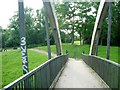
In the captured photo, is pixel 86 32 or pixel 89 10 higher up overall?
pixel 89 10

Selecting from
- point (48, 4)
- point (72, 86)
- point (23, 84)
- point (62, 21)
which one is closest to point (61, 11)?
point (62, 21)

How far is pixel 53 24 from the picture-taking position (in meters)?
15.1

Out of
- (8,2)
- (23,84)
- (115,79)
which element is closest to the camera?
(23,84)

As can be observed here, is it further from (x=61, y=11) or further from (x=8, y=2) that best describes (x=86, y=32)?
(x=8, y=2)

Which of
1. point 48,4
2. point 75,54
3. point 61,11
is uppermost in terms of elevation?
point 61,11

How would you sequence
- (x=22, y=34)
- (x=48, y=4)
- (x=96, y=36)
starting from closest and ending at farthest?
(x=22, y=34) → (x=48, y=4) → (x=96, y=36)

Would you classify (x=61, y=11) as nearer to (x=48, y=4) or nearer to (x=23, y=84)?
(x=48, y=4)

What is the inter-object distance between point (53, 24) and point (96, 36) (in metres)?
3.94

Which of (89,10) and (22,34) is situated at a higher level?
(89,10)

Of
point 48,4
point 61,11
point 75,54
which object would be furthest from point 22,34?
point 61,11

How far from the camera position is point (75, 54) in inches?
1378

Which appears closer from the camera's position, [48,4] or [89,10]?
[48,4]

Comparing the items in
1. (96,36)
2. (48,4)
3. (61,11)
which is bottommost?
(96,36)

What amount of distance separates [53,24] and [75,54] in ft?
66.3
